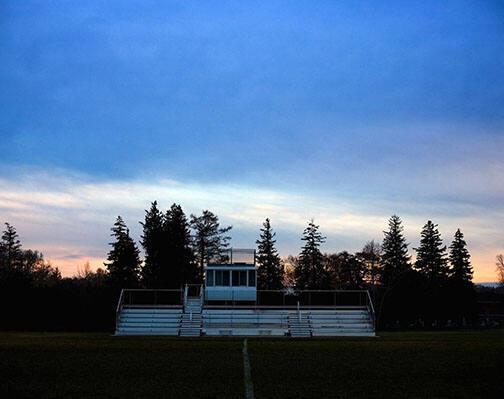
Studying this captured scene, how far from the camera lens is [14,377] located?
10742 mm

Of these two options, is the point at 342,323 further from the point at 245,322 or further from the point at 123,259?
the point at 123,259

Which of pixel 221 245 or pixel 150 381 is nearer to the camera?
pixel 150 381

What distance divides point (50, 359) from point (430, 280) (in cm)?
6193

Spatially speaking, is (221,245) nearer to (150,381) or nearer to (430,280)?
(430,280)

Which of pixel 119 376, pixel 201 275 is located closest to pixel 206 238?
pixel 201 275

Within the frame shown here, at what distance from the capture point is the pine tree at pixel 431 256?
2987 inches

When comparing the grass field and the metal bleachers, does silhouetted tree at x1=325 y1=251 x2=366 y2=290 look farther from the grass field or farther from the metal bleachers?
the grass field

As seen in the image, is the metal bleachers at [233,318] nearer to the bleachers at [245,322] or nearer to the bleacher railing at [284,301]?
the bleachers at [245,322]

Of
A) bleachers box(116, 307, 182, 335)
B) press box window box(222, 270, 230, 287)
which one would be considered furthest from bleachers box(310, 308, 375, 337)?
bleachers box(116, 307, 182, 335)

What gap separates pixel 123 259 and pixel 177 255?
6523 millimetres

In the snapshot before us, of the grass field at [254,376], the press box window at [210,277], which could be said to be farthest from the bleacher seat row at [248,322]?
the grass field at [254,376]

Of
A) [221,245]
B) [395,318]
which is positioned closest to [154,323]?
[395,318]

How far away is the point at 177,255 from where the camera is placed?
63.5 metres

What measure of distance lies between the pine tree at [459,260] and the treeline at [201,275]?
5.1 inches
